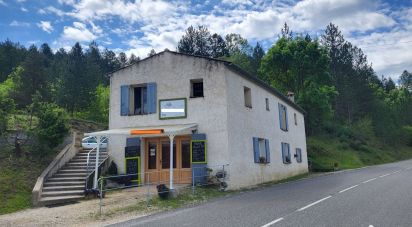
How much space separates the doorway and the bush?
3.96 meters

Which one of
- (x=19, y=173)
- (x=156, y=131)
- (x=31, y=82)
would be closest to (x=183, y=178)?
(x=156, y=131)

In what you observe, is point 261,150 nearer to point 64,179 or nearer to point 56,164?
point 64,179

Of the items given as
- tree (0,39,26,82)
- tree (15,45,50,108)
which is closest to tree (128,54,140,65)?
tree (0,39,26,82)

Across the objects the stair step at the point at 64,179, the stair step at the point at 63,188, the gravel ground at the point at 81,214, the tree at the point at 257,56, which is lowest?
the gravel ground at the point at 81,214

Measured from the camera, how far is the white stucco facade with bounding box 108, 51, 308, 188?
17.1 metres

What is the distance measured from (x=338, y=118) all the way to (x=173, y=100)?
Answer: 158ft

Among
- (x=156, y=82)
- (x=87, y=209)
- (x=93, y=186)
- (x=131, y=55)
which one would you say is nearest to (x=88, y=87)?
(x=156, y=82)

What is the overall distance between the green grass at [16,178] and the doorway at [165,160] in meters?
4.63

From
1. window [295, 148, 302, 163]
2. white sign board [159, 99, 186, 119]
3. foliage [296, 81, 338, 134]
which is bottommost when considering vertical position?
window [295, 148, 302, 163]

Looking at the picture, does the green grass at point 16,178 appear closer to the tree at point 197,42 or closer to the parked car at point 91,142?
the parked car at point 91,142

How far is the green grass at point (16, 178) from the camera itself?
13492mm

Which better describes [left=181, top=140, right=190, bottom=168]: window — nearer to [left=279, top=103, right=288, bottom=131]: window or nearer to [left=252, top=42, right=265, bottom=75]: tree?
[left=279, top=103, right=288, bottom=131]: window

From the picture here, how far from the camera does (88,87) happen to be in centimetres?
4288

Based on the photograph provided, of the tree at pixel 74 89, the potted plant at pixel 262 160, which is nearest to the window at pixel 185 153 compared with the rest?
the potted plant at pixel 262 160
